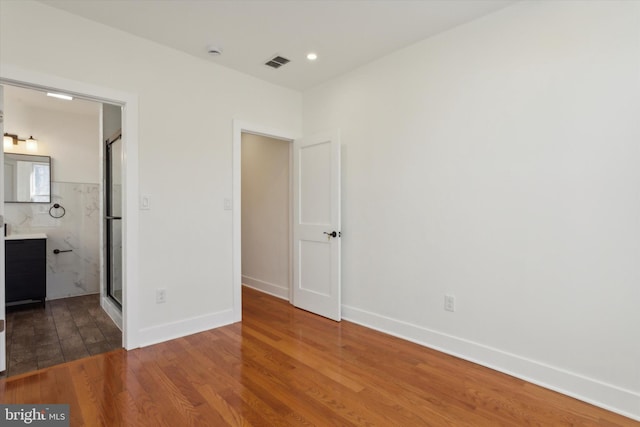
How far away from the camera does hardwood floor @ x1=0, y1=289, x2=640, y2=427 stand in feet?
5.97

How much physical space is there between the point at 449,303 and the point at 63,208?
4944mm

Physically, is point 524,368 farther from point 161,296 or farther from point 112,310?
point 112,310

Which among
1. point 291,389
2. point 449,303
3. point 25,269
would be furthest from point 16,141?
point 449,303

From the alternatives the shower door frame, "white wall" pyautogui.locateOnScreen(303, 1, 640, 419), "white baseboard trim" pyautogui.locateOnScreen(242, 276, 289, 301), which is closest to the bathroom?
the shower door frame

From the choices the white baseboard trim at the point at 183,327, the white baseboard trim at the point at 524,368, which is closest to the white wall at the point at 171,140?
the white baseboard trim at the point at 183,327

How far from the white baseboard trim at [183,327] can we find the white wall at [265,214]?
3.58ft

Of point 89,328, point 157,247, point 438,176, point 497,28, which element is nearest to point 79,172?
point 89,328

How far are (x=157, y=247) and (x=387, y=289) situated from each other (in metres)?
2.14

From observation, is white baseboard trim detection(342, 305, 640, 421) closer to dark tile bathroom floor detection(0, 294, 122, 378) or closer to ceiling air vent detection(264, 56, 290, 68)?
dark tile bathroom floor detection(0, 294, 122, 378)

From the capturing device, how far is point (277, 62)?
10.5 ft

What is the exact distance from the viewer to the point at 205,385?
84.4 inches

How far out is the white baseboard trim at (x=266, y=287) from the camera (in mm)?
4250

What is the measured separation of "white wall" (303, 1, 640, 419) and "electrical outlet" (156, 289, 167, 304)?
6.19 ft

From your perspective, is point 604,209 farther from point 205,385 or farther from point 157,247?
point 157,247
